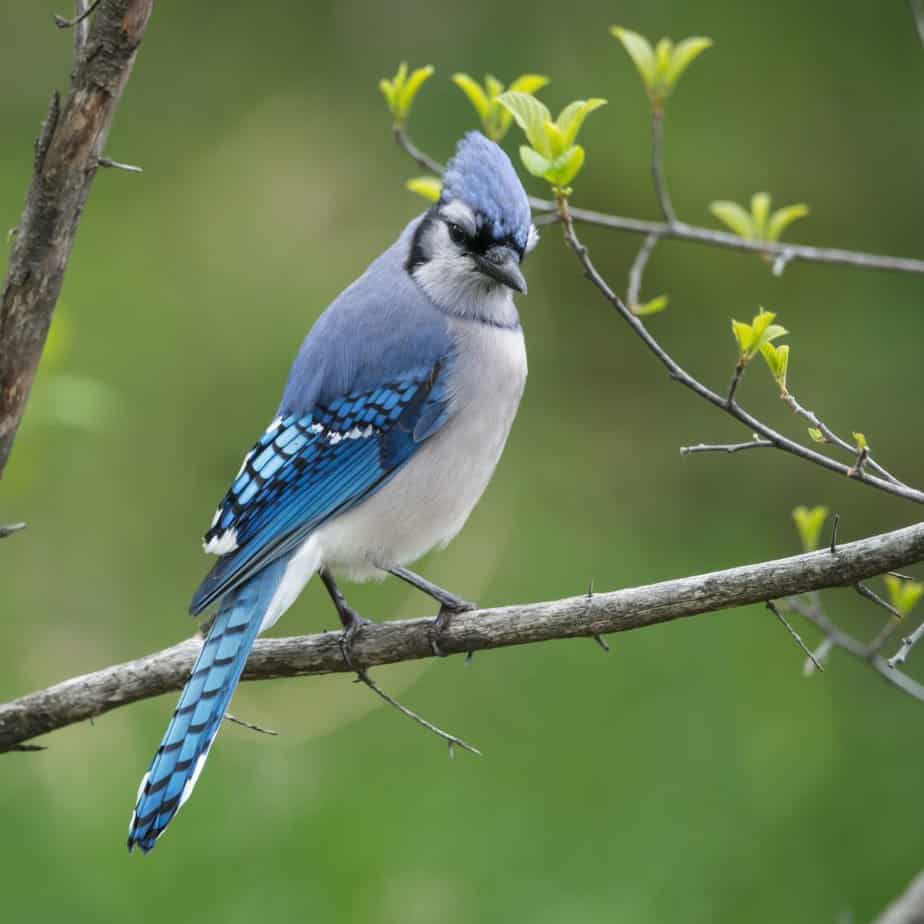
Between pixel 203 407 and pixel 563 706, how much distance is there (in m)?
1.61

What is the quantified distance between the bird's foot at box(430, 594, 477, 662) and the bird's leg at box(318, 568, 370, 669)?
14 centimetres

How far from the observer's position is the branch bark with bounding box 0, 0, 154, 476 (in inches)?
80.4

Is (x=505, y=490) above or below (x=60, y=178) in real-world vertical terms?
below

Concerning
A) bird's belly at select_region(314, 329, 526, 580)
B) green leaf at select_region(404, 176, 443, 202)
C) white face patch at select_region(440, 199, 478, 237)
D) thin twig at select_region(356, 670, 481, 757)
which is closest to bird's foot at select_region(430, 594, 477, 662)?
thin twig at select_region(356, 670, 481, 757)

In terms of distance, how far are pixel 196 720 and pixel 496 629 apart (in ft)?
1.66

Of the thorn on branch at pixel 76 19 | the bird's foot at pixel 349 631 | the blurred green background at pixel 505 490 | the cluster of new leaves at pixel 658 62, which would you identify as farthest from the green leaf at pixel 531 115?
the blurred green background at pixel 505 490

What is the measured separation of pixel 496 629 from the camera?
7.71ft

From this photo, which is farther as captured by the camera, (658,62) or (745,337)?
(658,62)

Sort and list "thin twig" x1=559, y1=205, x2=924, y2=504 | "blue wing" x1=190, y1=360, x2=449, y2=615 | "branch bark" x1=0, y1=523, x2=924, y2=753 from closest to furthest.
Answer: "thin twig" x1=559, y1=205, x2=924, y2=504 → "branch bark" x1=0, y1=523, x2=924, y2=753 → "blue wing" x1=190, y1=360, x2=449, y2=615

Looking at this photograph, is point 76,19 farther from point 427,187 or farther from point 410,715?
point 410,715

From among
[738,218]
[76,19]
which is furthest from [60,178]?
[738,218]

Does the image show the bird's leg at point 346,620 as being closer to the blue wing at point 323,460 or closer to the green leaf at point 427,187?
the blue wing at point 323,460

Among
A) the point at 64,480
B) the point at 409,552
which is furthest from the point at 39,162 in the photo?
the point at 64,480

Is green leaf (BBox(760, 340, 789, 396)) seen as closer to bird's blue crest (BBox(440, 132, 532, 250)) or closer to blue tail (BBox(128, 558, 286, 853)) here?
bird's blue crest (BBox(440, 132, 532, 250))
